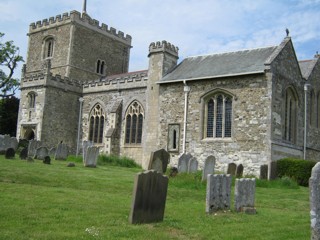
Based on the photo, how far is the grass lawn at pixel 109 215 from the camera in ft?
22.0

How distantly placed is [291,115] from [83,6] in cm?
2621

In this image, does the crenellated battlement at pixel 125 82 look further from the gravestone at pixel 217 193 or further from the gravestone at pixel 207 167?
the gravestone at pixel 217 193

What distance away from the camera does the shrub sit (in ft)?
61.2

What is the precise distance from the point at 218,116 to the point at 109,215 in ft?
50.7

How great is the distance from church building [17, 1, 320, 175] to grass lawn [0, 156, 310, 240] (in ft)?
28.6

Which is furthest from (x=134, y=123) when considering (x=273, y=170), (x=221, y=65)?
(x=273, y=170)

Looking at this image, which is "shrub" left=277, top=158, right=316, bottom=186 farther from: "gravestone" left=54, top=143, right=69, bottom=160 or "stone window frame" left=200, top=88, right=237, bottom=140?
"gravestone" left=54, top=143, right=69, bottom=160

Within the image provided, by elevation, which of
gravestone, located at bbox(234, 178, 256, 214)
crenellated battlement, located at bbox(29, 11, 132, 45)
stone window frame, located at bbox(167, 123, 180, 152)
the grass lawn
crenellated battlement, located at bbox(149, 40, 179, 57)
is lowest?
the grass lawn

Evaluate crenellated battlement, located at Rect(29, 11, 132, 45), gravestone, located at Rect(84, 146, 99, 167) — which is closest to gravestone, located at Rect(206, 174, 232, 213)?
gravestone, located at Rect(84, 146, 99, 167)

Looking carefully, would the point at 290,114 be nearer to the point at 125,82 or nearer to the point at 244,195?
the point at 125,82

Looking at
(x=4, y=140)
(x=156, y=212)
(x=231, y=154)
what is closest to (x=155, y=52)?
(x=231, y=154)

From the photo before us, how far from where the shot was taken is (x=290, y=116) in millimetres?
23828

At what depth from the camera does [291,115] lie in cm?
2394

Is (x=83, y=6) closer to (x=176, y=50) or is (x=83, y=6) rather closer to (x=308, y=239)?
(x=176, y=50)
